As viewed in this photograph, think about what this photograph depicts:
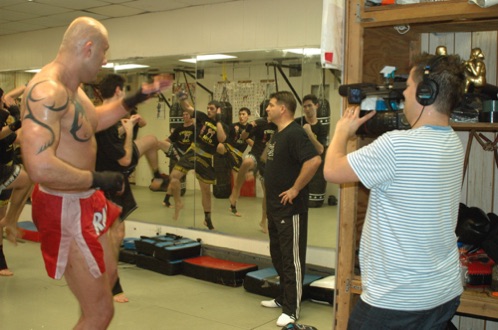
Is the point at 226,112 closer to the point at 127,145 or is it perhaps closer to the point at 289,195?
the point at 127,145

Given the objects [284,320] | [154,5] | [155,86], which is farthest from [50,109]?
[154,5]

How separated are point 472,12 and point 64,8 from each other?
6.35 metres

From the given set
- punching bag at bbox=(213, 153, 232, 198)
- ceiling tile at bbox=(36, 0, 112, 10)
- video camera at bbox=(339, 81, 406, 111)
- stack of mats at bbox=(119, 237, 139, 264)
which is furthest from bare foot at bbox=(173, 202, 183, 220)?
video camera at bbox=(339, 81, 406, 111)

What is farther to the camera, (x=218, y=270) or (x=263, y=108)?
(x=263, y=108)

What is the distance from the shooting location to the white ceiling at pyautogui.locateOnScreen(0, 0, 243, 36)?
718 cm

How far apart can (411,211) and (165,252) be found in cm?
466

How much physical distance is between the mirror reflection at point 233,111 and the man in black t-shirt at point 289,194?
1239mm

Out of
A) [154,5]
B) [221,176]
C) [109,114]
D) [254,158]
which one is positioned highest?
[154,5]

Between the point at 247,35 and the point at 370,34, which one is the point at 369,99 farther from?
the point at 247,35

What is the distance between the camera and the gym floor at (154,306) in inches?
186

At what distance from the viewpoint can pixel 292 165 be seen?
16.1 ft

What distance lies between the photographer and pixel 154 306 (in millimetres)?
5199

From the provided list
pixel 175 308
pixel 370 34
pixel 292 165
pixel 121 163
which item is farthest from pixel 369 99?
pixel 175 308

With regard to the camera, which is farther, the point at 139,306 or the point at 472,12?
the point at 139,306
